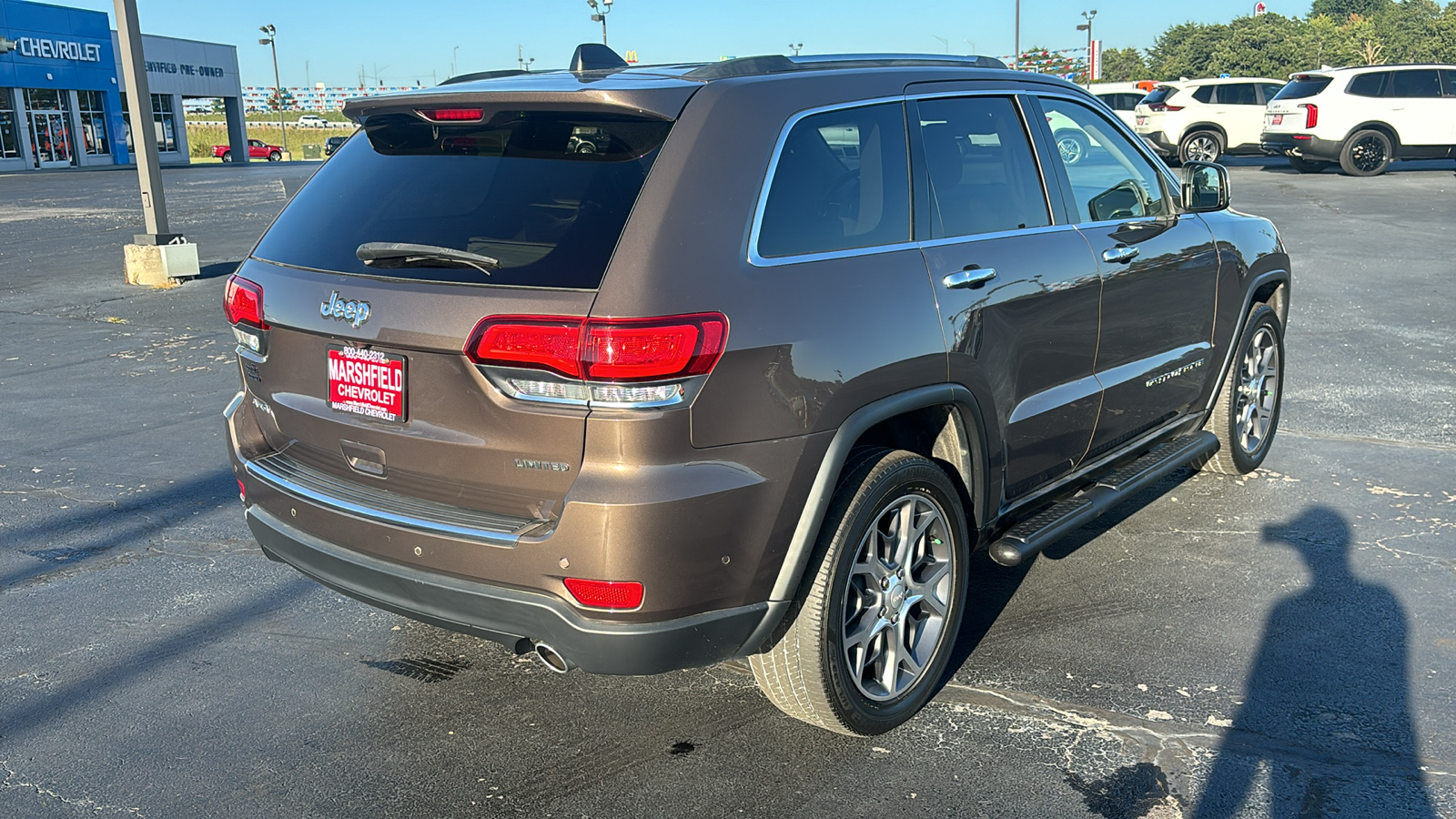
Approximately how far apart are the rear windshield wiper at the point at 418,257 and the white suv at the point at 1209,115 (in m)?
26.0

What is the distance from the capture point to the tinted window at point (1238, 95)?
2633 cm

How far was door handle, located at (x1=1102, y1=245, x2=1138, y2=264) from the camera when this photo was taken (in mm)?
4215

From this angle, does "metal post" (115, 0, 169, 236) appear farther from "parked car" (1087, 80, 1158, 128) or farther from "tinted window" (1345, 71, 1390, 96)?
"parked car" (1087, 80, 1158, 128)

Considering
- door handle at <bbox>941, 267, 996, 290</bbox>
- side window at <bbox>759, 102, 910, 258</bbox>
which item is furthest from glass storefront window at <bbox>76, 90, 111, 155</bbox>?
door handle at <bbox>941, 267, 996, 290</bbox>

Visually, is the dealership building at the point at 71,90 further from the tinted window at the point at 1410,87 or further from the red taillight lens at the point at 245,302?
the red taillight lens at the point at 245,302

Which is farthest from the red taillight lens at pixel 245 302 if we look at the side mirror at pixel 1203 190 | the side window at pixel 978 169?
the side mirror at pixel 1203 190

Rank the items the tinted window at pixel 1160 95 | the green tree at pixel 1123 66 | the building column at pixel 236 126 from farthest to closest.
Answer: the green tree at pixel 1123 66, the building column at pixel 236 126, the tinted window at pixel 1160 95

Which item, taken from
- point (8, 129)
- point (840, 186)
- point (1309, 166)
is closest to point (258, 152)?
point (8, 129)

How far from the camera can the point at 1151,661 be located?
3824 millimetres

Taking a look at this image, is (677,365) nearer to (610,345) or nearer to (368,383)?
(610,345)

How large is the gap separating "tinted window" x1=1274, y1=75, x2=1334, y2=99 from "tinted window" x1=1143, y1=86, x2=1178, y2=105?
4.24 metres

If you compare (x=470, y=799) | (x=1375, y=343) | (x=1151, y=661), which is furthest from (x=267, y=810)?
(x=1375, y=343)

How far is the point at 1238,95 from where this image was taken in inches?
1037

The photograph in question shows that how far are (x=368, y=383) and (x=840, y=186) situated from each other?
1.37 metres
